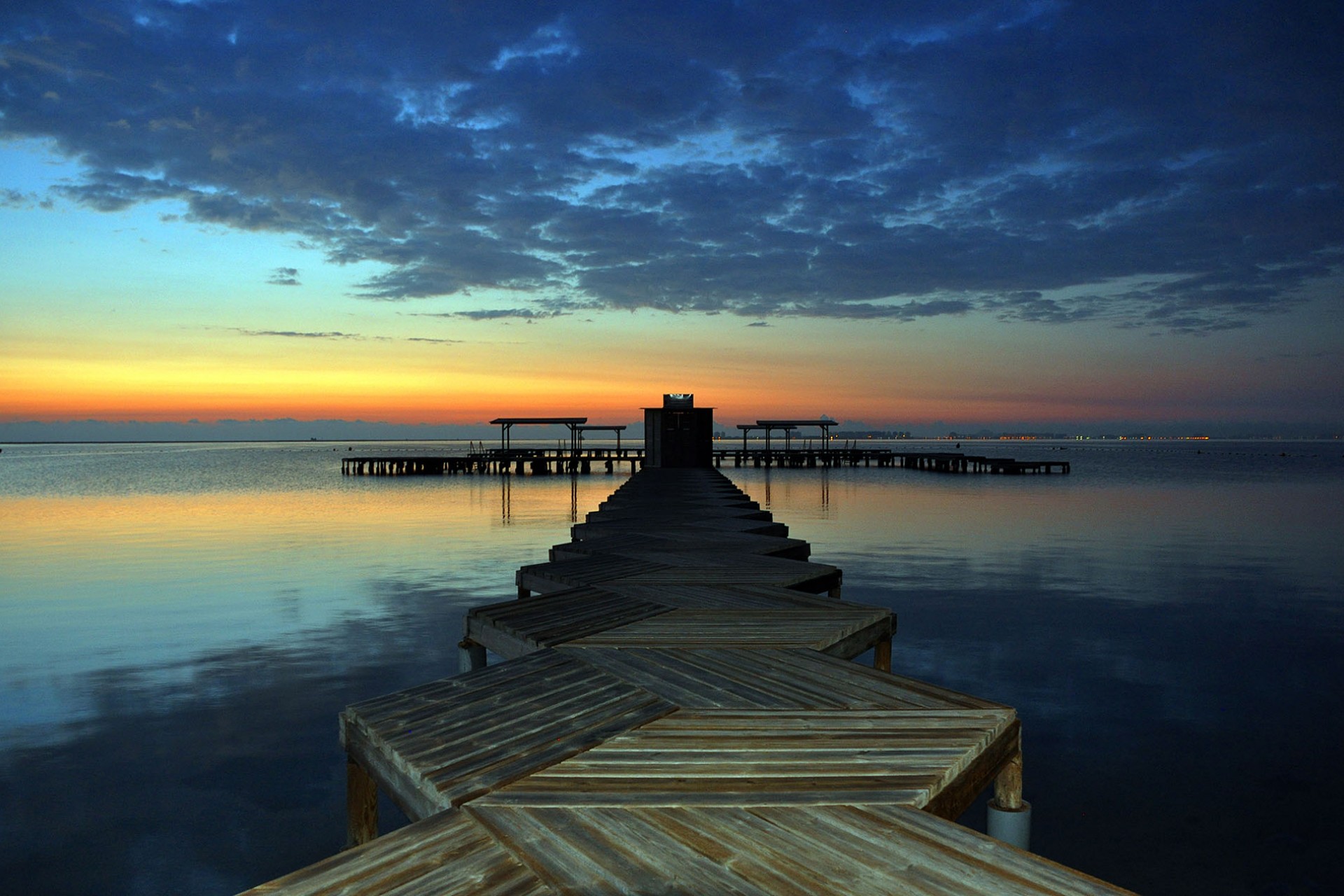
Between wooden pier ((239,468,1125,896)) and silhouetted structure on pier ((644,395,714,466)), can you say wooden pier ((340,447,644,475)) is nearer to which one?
silhouetted structure on pier ((644,395,714,466))

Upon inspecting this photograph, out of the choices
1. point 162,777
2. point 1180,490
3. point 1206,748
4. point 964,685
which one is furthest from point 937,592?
point 1180,490

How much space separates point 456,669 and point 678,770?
6.26 meters

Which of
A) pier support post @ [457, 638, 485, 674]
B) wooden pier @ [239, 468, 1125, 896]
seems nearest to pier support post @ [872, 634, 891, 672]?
wooden pier @ [239, 468, 1125, 896]

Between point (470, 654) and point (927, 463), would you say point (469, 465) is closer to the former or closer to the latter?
point (927, 463)

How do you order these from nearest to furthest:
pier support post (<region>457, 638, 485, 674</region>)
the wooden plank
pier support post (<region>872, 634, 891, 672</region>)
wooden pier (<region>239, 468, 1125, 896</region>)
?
the wooden plank, wooden pier (<region>239, 468, 1125, 896</region>), pier support post (<region>457, 638, 485, 674</region>), pier support post (<region>872, 634, 891, 672</region>)

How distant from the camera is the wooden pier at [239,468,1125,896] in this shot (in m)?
2.53

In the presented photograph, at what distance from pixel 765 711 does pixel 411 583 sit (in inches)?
447

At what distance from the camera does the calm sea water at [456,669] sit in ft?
16.5

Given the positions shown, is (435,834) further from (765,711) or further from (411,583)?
(411,583)

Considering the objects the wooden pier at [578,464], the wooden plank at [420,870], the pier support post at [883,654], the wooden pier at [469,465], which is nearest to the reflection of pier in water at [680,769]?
the wooden plank at [420,870]

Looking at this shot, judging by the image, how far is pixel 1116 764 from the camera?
242 inches

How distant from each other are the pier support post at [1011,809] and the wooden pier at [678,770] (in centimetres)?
2

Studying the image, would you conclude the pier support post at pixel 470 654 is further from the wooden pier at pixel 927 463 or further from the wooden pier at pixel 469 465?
the wooden pier at pixel 927 463

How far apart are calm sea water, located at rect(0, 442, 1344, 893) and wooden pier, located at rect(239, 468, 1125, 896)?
1.91 metres
